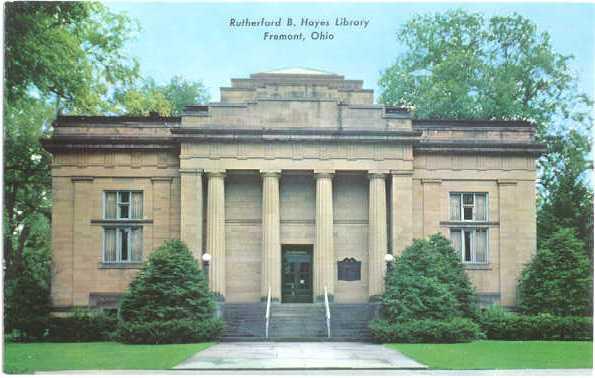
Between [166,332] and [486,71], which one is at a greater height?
[486,71]

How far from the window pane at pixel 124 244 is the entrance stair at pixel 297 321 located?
5.20 metres

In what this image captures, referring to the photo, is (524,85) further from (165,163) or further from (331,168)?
(165,163)

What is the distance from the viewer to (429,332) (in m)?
30.5

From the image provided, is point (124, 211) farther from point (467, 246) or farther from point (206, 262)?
point (467, 246)

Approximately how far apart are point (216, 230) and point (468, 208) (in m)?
11.5

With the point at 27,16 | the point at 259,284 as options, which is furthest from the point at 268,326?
the point at 27,16

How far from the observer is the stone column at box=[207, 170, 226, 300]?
36.0 metres

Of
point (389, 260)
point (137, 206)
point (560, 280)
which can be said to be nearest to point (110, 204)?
point (137, 206)

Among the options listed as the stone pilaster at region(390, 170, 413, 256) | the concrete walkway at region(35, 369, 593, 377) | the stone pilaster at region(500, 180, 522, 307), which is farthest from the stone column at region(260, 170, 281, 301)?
the concrete walkway at region(35, 369, 593, 377)

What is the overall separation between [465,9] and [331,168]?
595 inches

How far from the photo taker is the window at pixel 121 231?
37.1 meters

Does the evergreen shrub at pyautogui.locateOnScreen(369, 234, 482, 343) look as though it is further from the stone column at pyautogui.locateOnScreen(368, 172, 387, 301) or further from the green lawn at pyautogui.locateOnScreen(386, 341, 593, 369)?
the green lawn at pyautogui.locateOnScreen(386, 341, 593, 369)

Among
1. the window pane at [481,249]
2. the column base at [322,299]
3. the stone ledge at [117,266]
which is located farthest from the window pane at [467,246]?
the stone ledge at [117,266]

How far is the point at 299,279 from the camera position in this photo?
125 feet
